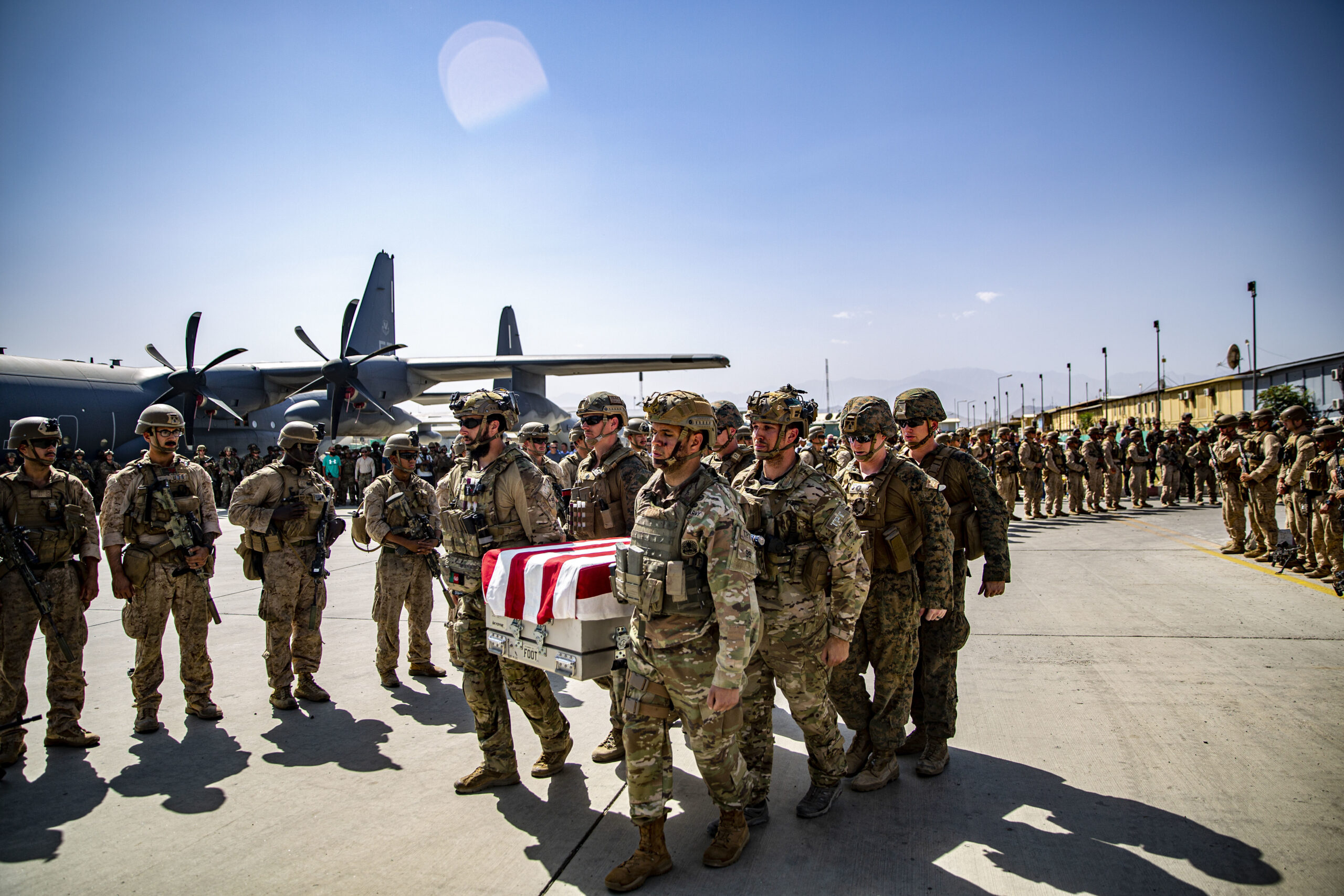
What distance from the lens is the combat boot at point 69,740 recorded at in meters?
4.45

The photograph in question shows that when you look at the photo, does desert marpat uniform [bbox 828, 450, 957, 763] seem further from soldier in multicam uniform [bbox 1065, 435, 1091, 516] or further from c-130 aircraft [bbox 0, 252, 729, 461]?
c-130 aircraft [bbox 0, 252, 729, 461]

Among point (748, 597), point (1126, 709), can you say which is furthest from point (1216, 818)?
point (748, 597)

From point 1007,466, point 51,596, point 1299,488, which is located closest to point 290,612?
point 51,596

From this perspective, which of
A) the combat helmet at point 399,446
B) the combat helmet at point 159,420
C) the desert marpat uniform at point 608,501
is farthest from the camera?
the combat helmet at point 399,446

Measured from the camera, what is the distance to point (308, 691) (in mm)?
5270

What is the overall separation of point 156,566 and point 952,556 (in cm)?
521

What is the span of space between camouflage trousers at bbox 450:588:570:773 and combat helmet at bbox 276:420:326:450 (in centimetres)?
233

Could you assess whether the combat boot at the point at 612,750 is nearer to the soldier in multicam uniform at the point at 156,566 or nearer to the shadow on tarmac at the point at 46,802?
the shadow on tarmac at the point at 46,802

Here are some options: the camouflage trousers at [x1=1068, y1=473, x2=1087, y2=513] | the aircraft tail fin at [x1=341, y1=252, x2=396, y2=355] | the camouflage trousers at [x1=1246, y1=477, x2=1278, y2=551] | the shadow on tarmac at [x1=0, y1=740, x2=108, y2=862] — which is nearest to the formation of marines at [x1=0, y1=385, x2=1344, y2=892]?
the shadow on tarmac at [x1=0, y1=740, x2=108, y2=862]

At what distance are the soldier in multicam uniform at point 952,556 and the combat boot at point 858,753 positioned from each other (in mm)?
273

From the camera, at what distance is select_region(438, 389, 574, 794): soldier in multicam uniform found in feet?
12.8

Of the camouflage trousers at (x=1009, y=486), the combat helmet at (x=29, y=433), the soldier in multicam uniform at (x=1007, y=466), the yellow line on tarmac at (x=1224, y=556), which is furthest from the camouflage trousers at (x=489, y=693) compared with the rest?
the camouflage trousers at (x=1009, y=486)

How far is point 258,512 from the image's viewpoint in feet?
17.0

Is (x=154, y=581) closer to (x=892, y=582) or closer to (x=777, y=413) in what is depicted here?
(x=777, y=413)
